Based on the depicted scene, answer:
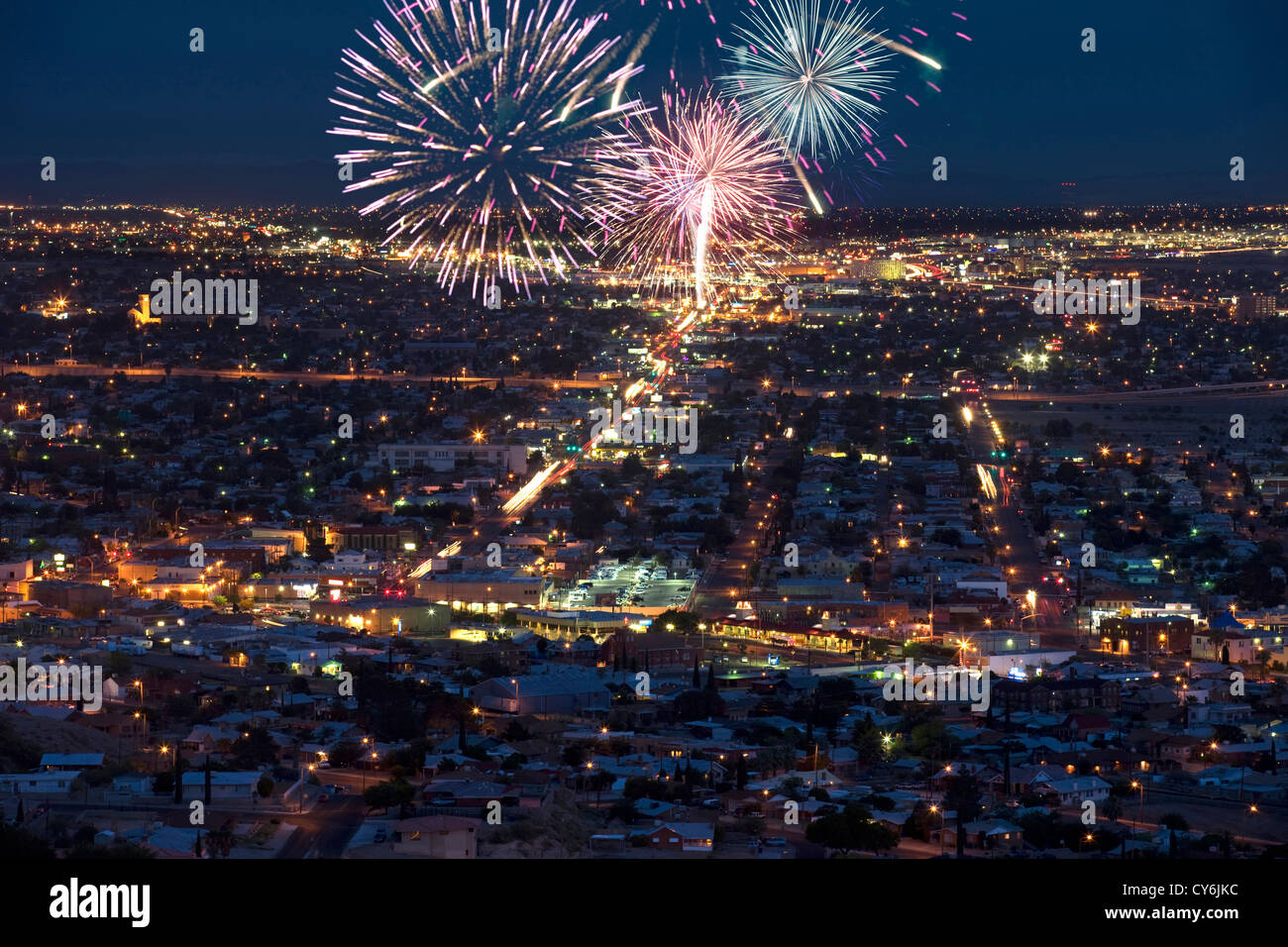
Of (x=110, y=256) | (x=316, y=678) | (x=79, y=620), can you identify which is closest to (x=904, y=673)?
(x=316, y=678)

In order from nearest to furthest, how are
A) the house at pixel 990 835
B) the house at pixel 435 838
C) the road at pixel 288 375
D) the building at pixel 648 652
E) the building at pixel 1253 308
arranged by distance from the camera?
the house at pixel 435 838, the house at pixel 990 835, the building at pixel 648 652, the road at pixel 288 375, the building at pixel 1253 308

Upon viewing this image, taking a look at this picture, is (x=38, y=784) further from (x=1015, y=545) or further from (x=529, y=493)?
(x=529, y=493)

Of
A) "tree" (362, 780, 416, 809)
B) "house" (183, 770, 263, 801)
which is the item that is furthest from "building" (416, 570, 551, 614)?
"tree" (362, 780, 416, 809)

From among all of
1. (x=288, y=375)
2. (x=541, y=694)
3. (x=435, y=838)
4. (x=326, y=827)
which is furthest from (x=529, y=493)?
(x=288, y=375)

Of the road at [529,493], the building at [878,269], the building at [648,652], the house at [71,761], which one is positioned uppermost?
the building at [878,269]

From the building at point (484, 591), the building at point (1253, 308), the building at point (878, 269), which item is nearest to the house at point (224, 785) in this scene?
the building at point (484, 591)

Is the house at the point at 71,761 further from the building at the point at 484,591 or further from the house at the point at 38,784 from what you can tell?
the building at the point at 484,591

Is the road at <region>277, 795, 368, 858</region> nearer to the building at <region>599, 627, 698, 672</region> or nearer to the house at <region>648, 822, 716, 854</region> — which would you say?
the house at <region>648, 822, 716, 854</region>

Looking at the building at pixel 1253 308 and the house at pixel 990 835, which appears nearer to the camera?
the house at pixel 990 835
